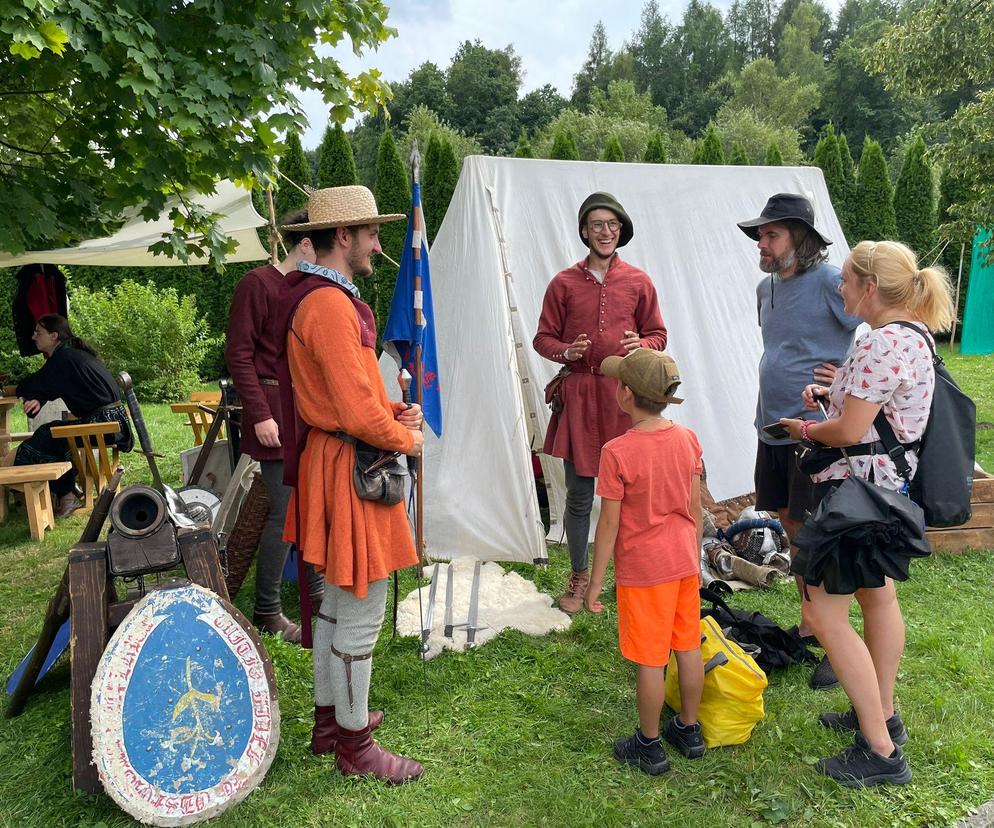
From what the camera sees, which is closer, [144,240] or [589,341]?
[589,341]

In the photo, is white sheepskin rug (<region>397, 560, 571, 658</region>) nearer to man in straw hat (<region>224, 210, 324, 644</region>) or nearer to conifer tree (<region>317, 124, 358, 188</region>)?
man in straw hat (<region>224, 210, 324, 644</region>)

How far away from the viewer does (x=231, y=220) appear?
20.0 feet

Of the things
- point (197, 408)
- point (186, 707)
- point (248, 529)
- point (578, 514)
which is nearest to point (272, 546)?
point (248, 529)

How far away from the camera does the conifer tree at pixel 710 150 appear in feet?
38.4

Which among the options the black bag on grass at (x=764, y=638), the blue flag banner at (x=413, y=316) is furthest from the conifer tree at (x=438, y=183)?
the black bag on grass at (x=764, y=638)

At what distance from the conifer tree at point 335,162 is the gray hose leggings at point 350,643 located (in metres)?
9.98

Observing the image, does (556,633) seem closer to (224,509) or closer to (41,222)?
(224,509)

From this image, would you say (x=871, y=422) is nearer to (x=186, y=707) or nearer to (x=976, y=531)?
(x=186, y=707)

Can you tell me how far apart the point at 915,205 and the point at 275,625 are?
599 inches

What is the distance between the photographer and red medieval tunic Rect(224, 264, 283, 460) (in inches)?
125

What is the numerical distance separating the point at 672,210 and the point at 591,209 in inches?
72.5

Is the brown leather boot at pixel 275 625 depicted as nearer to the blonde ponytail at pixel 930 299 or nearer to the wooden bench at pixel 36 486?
the wooden bench at pixel 36 486

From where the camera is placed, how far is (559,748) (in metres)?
2.49

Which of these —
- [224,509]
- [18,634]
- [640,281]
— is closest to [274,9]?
[640,281]
